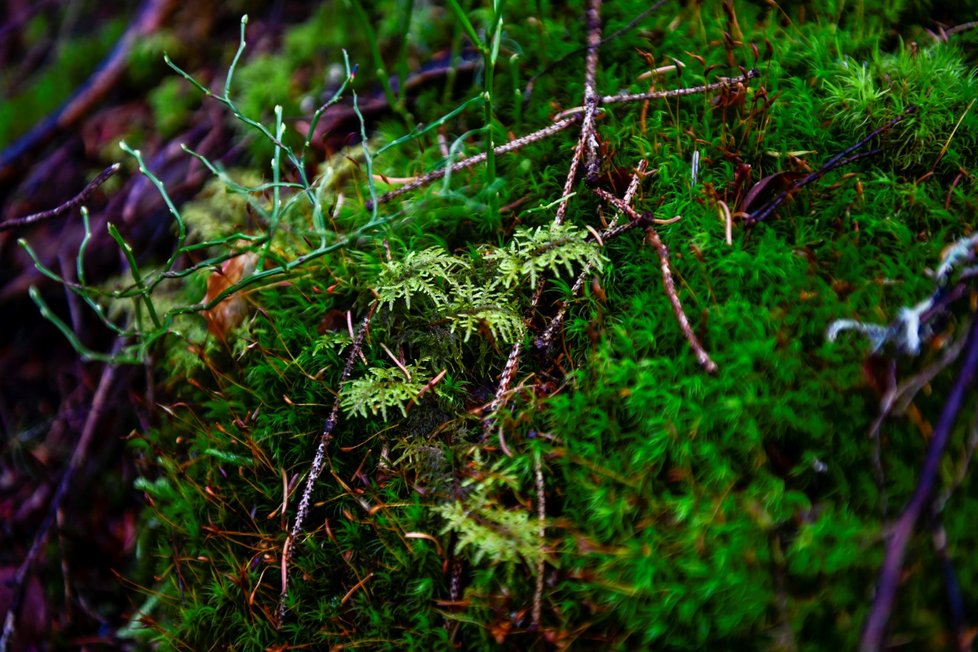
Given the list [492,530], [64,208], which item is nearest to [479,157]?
[492,530]

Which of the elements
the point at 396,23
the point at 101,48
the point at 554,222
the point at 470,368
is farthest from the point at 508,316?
the point at 101,48

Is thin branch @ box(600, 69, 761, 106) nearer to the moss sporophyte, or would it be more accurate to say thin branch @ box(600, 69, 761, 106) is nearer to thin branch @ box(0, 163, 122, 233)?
the moss sporophyte

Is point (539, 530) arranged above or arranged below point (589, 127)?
below

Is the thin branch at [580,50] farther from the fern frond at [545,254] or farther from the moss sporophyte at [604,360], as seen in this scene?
the fern frond at [545,254]

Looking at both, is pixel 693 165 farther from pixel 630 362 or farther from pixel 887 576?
pixel 887 576

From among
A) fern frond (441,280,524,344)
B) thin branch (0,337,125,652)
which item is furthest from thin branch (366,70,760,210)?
thin branch (0,337,125,652)

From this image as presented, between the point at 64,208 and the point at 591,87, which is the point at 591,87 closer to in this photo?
the point at 591,87

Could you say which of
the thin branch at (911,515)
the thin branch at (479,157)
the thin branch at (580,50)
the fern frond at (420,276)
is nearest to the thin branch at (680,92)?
the thin branch at (479,157)
